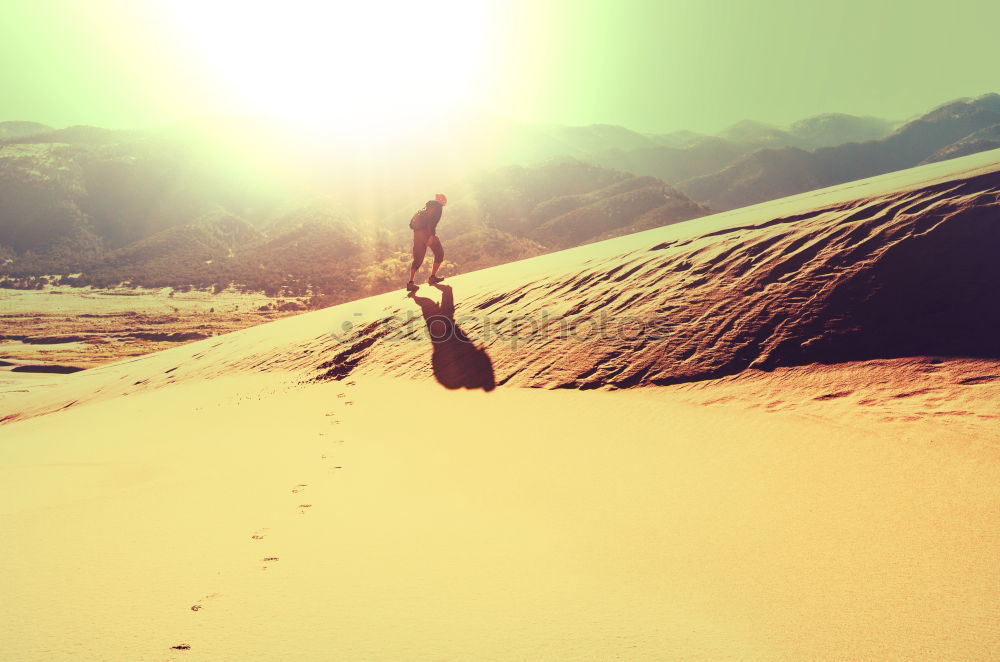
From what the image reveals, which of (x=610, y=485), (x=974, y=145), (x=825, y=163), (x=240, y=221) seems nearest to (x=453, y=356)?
(x=610, y=485)

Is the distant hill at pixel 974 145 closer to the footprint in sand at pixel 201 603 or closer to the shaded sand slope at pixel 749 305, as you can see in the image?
the shaded sand slope at pixel 749 305

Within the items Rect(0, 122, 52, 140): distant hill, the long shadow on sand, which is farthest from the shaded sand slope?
Rect(0, 122, 52, 140): distant hill

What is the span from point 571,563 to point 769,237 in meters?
4.66

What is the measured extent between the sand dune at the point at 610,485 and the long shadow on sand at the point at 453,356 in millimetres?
74

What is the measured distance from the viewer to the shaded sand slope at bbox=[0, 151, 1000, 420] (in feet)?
12.7

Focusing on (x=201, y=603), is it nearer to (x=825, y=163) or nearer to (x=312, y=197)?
(x=312, y=197)

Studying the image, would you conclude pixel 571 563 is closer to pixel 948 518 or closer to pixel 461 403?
pixel 948 518

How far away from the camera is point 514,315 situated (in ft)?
20.4

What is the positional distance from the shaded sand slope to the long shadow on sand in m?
0.03

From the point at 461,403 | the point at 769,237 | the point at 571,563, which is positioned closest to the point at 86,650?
the point at 571,563

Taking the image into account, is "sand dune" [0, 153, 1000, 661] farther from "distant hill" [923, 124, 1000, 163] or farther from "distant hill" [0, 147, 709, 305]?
"distant hill" [923, 124, 1000, 163]

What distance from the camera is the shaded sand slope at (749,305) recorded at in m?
3.86

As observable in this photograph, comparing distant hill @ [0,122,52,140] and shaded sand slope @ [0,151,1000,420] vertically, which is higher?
distant hill @ [0,122,52,140]

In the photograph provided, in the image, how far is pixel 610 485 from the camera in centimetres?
269
